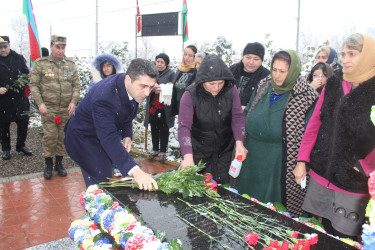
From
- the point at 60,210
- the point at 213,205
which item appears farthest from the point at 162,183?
the point at 60,210

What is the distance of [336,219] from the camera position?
2.06 meters

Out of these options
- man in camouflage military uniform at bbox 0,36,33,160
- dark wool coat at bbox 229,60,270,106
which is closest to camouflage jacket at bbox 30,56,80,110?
man in camouflage military uniform at bbox 0,36,33,160

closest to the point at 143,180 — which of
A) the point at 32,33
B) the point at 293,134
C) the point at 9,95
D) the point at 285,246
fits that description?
the point at 285,246

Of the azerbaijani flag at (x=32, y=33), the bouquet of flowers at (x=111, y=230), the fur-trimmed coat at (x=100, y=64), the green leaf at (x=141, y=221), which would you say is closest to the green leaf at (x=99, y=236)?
the bouquet of flowers at (x=111, y=230)

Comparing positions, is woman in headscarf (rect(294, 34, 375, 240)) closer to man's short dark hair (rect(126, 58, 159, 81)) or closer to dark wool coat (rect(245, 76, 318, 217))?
dark wool coat (rect(245, 76, 318, 217))

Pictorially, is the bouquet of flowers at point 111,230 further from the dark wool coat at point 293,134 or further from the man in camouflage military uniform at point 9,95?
the man in camouflage military uniform at point 9,95

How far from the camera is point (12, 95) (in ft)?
17.7

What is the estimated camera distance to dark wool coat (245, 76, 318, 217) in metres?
2.56

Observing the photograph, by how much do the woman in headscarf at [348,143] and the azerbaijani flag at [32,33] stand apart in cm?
618

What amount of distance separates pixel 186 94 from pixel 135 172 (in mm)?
956

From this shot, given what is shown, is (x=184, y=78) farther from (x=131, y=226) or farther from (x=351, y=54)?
(x=131, y=226)

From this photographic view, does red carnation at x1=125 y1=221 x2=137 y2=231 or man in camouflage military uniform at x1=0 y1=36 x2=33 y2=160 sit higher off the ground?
man in camouflage military uniform at x1=0 y1=36 x2=33 y2=160

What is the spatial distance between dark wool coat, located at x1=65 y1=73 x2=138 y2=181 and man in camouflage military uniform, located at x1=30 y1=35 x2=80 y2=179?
2175 millimetres

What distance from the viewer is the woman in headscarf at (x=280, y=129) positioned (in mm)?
2564
